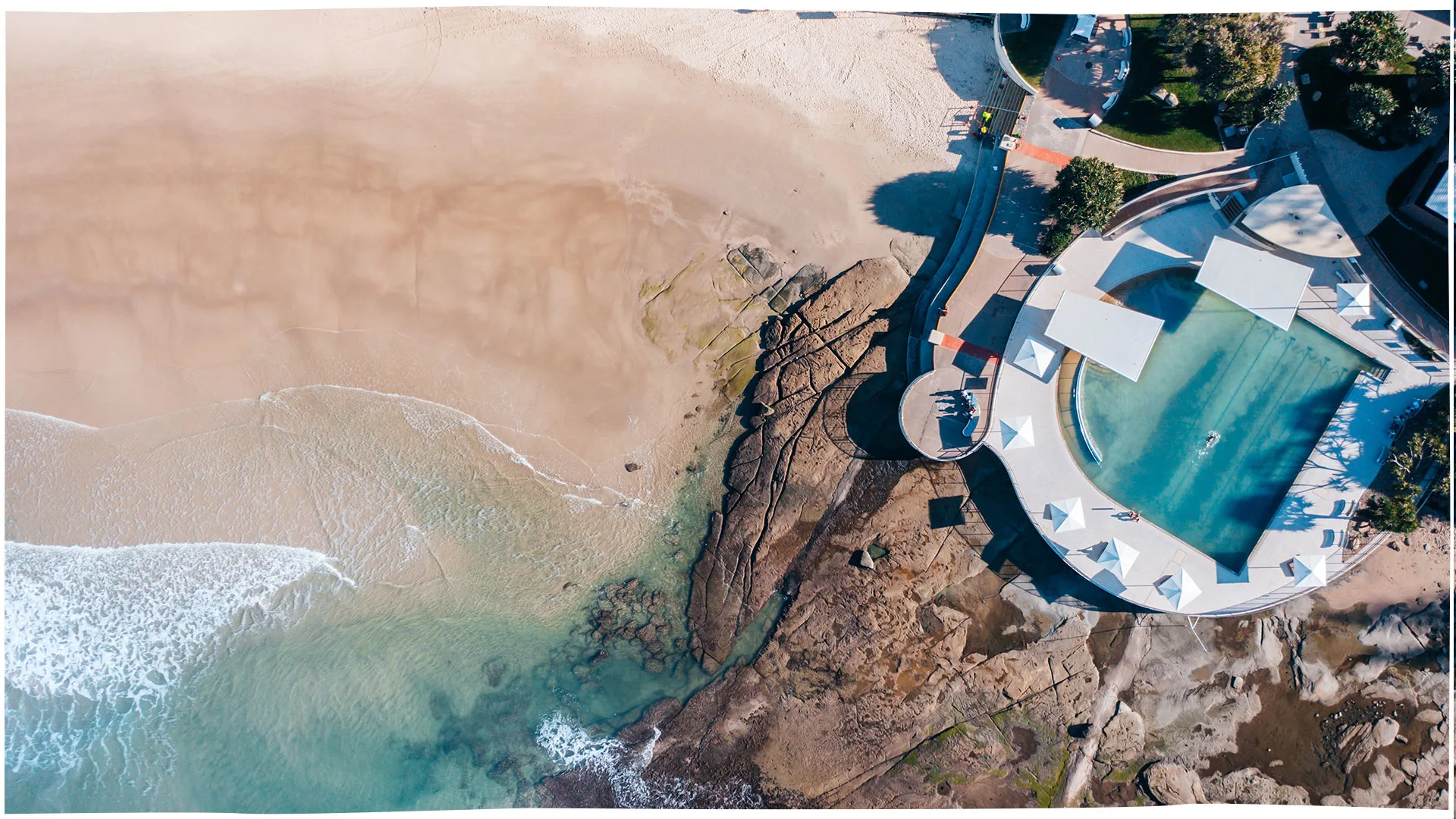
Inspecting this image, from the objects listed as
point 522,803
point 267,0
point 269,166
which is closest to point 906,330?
point 522,803

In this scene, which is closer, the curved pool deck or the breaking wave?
the curved pool deck

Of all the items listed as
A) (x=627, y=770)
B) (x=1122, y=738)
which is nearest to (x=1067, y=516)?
(x=1122, y=738)

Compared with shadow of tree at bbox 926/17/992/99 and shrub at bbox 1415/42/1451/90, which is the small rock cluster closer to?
shadow of tree at bbox 926/17/992/99

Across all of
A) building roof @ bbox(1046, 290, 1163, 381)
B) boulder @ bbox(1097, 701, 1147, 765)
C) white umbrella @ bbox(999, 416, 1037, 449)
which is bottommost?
boulder @ bbox(1097, 701, 1147, 765)

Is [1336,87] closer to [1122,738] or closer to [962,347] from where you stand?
[962,347]

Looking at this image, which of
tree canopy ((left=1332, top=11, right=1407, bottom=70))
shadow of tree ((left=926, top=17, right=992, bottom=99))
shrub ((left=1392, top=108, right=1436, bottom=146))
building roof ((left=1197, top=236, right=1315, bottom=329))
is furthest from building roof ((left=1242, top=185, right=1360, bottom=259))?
shadow of tree ((left=926, top=17, right=992, bottom=99))
